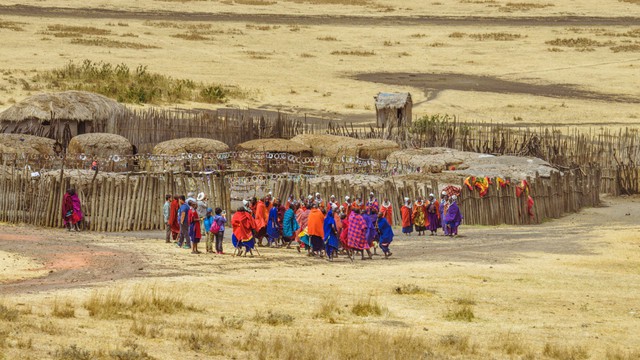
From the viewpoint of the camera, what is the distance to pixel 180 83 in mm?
50688

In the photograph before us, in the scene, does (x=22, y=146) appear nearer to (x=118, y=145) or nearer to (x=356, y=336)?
(x=118, y=145)

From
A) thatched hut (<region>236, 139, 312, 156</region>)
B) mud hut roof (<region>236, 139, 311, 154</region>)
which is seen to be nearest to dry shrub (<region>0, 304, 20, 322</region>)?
thatched hut (<region>236, 139, 312, 156</region>)

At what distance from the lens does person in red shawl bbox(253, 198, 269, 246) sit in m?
23.9

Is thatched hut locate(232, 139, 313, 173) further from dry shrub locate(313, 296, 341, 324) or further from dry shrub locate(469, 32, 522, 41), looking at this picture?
dry shrub locate(469, 32, 522, 41)

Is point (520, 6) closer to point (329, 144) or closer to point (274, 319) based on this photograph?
point (329, 144)

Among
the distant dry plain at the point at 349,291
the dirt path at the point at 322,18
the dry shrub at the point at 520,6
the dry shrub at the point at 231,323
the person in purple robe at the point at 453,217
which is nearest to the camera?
the distant dry plain at the point at 349,291

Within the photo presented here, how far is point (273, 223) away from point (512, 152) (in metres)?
13.6

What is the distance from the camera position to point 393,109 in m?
42.0

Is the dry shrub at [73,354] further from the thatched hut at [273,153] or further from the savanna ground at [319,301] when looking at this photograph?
the thatched hut at [273,153]

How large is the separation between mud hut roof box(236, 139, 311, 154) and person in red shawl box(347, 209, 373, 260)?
11571 millimetres

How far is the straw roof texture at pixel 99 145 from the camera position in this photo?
3281 centimetres

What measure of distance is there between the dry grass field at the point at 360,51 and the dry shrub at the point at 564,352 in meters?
32.1

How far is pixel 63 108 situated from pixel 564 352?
23534mm

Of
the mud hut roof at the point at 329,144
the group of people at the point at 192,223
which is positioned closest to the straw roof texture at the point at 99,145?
the mud hut roof at the point at 329,144
